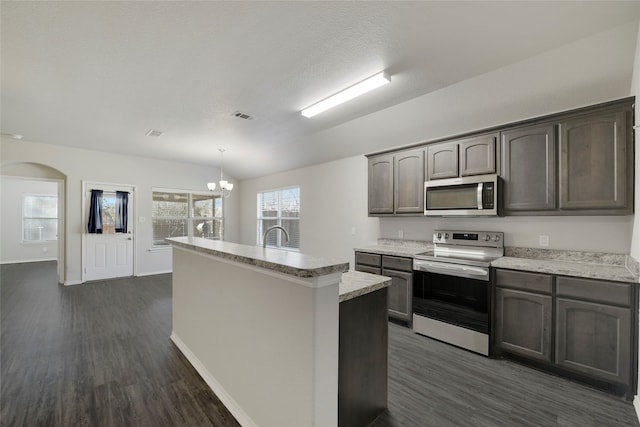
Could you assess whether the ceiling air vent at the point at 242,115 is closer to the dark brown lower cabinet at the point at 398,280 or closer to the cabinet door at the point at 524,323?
the dark brown lower cabinet at the point at 398,280

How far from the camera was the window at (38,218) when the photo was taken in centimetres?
798

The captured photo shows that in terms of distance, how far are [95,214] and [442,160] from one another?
6.72 m

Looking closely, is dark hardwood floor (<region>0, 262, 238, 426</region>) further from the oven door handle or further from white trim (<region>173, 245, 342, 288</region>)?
the oven door handle

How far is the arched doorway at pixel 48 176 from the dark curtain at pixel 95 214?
0.46 meters

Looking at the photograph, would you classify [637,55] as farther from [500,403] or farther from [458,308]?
[500,403]

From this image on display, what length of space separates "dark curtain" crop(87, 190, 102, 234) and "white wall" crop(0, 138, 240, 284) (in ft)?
0.54

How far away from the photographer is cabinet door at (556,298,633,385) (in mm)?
1997

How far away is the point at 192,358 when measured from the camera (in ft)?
8.34

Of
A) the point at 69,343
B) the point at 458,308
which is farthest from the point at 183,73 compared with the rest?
the point at 458,308

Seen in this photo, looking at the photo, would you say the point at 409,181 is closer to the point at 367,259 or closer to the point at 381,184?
the point at 381,184

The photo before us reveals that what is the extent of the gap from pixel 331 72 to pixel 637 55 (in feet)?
7.64

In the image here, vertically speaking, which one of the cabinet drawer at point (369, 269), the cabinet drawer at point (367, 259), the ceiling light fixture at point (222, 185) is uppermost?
the ceiling light fixture at point (222, 185)

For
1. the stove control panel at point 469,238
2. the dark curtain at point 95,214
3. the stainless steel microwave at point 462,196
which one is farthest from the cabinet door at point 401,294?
the dark curtain at point 95,214

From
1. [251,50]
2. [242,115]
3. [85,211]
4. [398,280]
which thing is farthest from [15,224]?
[398,280]
